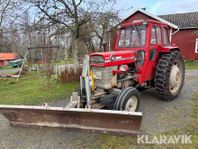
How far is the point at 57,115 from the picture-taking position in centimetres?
341

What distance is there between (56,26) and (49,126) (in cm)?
588

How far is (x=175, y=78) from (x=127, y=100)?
7.07 feet

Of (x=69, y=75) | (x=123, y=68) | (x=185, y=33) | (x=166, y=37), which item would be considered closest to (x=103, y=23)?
(x=69, y=75)

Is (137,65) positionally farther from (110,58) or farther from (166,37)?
(166,37)

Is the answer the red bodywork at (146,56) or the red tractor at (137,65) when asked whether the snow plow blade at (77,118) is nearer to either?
the red tractor at (137,65)

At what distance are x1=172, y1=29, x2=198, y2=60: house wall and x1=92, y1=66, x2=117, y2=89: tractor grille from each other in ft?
45.9

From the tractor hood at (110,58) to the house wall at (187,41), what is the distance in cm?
1345

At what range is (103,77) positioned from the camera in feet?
13.5

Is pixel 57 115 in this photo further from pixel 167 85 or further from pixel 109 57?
pixel 167 85

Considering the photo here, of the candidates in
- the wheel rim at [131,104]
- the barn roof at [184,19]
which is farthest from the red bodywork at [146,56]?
the barn roof at [184,19]

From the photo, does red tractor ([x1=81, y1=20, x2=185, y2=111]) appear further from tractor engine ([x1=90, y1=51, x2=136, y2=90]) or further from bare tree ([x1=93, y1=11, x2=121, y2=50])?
bare tree ([x1=93, y1=11, x2=121, y2=50])

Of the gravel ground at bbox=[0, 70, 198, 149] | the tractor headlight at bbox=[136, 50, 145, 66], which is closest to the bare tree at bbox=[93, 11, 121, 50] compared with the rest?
the tractor headlight at bbox=[136, 50, 145, 66]

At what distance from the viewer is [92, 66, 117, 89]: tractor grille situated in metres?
4.09

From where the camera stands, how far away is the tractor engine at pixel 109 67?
13.2ft
